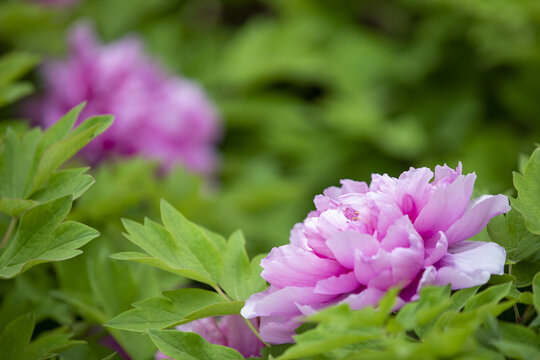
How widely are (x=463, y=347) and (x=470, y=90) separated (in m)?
1.84

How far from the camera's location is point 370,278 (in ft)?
1.78

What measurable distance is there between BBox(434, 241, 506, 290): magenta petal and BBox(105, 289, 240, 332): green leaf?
19cm

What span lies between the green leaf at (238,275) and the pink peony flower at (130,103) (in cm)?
87

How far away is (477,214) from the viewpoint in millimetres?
560

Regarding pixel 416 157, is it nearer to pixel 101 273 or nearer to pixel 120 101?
pixel 120 101

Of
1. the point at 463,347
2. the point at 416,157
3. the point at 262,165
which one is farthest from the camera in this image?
the point at 416,157

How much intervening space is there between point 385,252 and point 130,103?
43.7 inches

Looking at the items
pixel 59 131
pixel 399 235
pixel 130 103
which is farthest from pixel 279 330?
pixel 130 103

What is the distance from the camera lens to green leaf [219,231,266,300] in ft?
2.16

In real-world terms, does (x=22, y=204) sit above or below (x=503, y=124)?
above

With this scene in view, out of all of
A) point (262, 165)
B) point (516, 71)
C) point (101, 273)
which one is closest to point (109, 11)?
point (262, 165)

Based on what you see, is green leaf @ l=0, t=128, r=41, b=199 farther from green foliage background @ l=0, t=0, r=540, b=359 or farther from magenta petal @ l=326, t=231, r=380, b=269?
green foliage background @ l=0, t=0, r=540, b=359

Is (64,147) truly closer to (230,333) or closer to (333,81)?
(230,333)

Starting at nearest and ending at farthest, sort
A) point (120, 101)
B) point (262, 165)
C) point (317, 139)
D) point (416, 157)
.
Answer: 1. point (120, 101)
2. point (262, 165)
3. point (416, 157)
4. point (317, 139)
